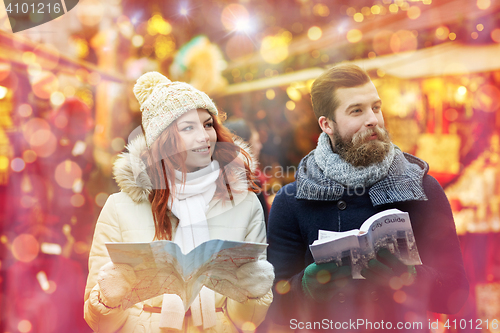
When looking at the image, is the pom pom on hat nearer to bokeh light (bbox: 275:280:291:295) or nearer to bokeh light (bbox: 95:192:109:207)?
bokeh light (bbox: 95:192:109:207)

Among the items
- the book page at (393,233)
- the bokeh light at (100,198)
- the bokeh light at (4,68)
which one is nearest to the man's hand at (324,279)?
the book page at (393,233)

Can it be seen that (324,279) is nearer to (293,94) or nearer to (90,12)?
(293,94)

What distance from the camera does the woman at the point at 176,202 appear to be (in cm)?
146

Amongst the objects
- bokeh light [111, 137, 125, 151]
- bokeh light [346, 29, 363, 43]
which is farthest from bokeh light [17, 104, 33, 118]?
bokeh light [346, 29, 363, 43]

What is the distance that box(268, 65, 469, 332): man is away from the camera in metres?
1.43

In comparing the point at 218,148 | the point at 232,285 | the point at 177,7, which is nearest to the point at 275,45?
the point at 177,7

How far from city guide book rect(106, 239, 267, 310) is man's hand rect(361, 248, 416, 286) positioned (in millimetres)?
433

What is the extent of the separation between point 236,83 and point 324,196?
0.96 meters

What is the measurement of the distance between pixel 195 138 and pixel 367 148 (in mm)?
764

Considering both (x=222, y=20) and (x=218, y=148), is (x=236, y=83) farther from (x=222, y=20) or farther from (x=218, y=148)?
(x=218, y=148)

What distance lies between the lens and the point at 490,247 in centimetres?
208

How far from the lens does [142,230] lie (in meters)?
1.52

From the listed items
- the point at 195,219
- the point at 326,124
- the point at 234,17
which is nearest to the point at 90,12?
the point at 234,17

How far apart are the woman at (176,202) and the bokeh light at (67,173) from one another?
0.68 meters
